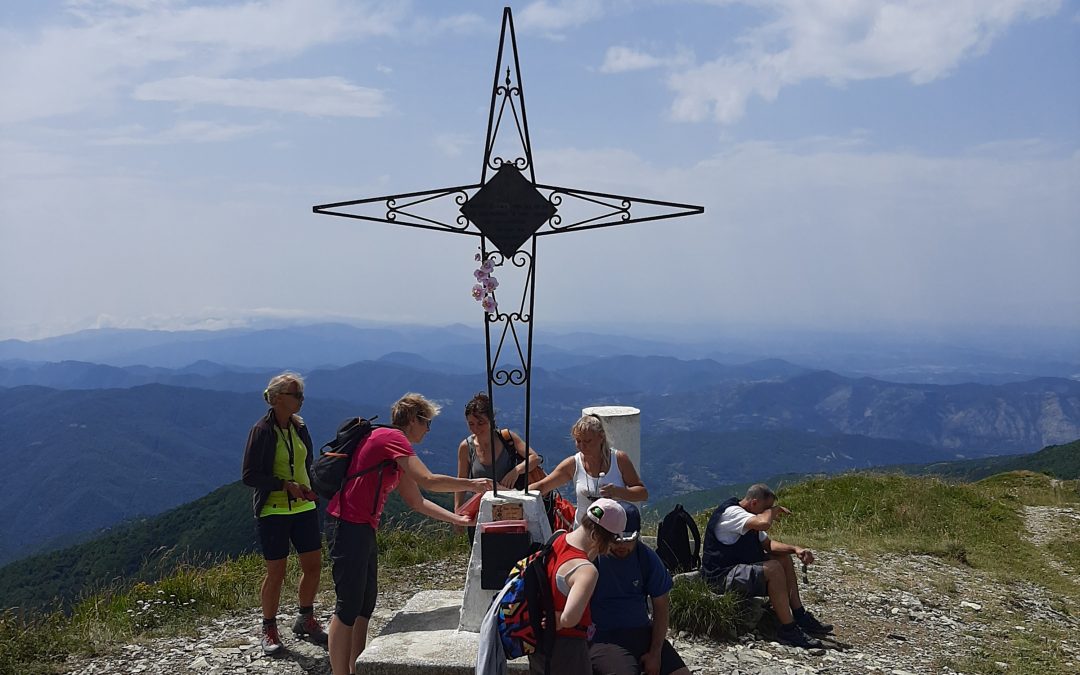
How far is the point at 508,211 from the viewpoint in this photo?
641cm

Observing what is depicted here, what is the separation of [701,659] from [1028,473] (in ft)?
59.2

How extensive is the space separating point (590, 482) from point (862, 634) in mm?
3354

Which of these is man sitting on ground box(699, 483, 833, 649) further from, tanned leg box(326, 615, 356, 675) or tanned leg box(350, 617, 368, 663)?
tanned leg box(326, 615, 356, 675)

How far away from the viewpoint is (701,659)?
680cm

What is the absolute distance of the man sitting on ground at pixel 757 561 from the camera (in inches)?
283

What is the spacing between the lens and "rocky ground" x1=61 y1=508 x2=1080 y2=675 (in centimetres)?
681

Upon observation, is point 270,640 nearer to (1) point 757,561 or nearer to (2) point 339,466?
(2) point 339,466

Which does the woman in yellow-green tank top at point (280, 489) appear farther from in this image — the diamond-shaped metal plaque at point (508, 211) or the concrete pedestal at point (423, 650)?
the diamond-shaped metal plaque at point (508, 211)

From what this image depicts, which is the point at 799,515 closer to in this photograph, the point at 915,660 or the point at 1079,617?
the point at 1079,617

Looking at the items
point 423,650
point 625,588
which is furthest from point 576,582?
point 423,650

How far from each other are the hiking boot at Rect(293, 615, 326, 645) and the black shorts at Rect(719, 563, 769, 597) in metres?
3.69

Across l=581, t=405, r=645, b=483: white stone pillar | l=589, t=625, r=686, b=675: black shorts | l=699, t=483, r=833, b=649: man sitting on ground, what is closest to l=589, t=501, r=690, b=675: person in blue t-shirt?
l=589, t=625, r=686, b=675: black shorts

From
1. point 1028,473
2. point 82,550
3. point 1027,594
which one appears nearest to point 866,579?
point 1027,594

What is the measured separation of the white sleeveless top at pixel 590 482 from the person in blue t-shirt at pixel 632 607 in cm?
170
